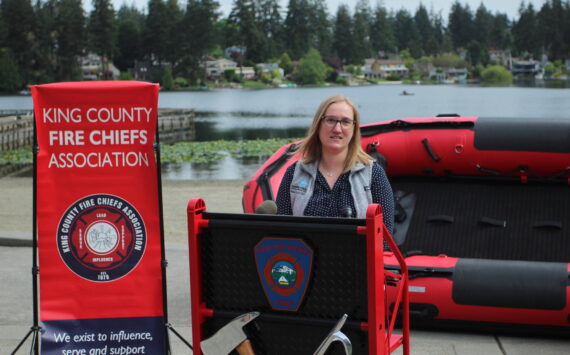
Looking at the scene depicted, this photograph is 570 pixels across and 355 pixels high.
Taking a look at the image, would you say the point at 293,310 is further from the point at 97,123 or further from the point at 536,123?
the point at 536,123

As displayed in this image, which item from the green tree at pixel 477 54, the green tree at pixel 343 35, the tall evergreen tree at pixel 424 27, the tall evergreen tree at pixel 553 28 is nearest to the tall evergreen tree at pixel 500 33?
the green tree at pixel 477 54

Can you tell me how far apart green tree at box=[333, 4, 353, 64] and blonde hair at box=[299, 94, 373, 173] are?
16166cm

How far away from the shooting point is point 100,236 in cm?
359

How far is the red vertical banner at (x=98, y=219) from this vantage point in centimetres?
354

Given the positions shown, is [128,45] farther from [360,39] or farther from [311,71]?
[360,39]

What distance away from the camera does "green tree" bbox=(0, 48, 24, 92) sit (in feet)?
357

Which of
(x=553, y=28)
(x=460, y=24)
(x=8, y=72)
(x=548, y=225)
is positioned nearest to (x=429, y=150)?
(x=548, y=225)

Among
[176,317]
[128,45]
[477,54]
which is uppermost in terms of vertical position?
[128,45]

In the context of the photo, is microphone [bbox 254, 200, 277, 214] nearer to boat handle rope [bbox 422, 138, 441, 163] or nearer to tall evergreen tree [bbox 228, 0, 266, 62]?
boat handle rope [bbox 422, 138, 441, 163]

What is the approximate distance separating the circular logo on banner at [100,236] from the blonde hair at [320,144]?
32.9 inches

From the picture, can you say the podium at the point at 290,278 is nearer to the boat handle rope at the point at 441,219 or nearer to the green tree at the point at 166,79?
the boat handle rope at the point at 441,219

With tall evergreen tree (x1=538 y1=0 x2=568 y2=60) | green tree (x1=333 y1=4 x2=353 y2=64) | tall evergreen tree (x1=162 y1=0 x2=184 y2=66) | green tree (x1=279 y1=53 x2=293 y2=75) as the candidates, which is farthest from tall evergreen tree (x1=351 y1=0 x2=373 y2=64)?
tall evergreen tree (x1=162 y1=0 x2=184 y2=66)

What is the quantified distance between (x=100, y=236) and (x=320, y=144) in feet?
3.53

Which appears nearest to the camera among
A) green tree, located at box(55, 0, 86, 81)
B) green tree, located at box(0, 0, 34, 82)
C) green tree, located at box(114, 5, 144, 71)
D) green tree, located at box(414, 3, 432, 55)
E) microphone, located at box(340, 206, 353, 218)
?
microphone, located at box(340, 206, 353, 218)
